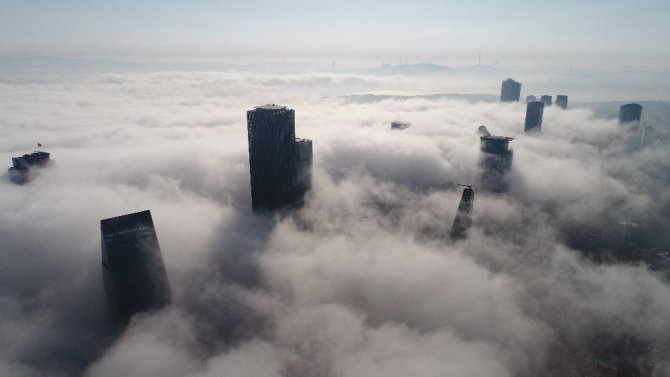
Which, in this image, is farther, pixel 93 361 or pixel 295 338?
pixel 295 338

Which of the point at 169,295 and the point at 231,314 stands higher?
the point at 169,295

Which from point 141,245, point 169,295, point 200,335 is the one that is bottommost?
point 200,335

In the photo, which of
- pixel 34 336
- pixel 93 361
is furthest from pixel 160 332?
pixel 34 336

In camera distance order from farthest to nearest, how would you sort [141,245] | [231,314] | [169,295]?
[231,314] → [169,295] → [141,245]

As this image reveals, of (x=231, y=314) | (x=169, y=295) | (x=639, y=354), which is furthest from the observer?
(x=231, y=314)

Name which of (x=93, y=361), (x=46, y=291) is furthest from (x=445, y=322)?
(x=46, y=291)

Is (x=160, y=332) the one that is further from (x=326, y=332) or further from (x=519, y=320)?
(x=519, y=320)

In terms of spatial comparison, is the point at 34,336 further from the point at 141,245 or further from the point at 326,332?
the point at 326,332
